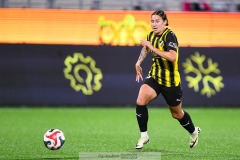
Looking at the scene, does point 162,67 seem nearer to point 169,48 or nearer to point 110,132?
point 169,48

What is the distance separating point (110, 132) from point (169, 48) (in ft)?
10.9

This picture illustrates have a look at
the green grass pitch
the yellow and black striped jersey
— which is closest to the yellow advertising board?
the green grass pitch

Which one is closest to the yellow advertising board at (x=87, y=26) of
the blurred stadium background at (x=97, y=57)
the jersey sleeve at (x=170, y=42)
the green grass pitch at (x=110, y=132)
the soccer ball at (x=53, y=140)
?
the blurred stadium background at (x=97, y=57)

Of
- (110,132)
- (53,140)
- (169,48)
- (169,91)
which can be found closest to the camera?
(53,140)

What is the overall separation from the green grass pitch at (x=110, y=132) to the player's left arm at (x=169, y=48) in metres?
1.36

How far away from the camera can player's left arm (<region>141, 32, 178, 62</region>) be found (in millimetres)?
8547

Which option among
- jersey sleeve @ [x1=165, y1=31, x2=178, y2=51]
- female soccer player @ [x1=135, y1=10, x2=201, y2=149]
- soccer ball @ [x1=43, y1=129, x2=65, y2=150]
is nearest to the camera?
soccer ball @ [x1=43, y1=129, x2=65, y2=150]

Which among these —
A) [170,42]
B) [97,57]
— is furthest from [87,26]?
[170,42]

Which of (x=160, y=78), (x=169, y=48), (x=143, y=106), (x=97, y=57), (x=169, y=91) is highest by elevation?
(x=169, y=48)

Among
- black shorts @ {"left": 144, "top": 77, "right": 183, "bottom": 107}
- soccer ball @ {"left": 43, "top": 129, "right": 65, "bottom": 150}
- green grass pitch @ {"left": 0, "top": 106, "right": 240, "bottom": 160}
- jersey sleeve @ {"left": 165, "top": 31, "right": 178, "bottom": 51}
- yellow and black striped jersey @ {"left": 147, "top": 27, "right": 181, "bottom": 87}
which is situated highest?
jersey sleeve @ {"left": 165, "top": 31, "right": 178, "bottom": 51}

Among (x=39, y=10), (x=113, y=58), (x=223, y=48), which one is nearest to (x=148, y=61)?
→ (x=113, y=58)

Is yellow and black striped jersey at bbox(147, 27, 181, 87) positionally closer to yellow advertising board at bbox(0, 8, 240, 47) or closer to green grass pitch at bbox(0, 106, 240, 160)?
green grass pitch at bbox(0, 106, 240, 160)

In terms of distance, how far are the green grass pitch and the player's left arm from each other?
1362mm

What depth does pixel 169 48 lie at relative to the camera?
873 centimetres
